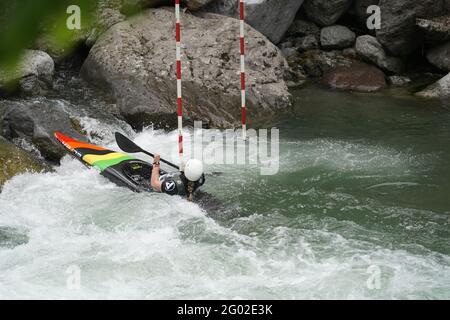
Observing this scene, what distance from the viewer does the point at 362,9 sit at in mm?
11844

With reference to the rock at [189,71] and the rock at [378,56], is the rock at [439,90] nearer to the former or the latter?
the rock at [378,56]

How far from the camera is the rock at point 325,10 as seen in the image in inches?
468

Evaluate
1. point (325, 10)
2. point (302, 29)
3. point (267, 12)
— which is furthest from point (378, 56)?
point (267, 12)

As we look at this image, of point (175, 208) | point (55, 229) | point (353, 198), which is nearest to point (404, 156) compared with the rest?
point (353, 198)

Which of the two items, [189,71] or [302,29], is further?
[302,29]

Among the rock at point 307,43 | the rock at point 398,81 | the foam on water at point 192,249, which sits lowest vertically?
the foam on water at point 192,249

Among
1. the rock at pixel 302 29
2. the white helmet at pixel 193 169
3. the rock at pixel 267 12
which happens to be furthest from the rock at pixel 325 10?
the white helmet at pixel 193 169

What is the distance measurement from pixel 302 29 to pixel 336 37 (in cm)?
78

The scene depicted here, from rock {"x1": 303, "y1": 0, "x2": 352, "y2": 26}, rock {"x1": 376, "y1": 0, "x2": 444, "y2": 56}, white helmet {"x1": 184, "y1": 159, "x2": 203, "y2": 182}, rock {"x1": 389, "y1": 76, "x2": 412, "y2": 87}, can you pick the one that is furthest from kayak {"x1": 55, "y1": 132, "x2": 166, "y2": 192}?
rock {"x1": 303, "y1": 0, "x2": 352, "y2": 26}

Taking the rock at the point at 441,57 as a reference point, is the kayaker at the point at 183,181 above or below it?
below

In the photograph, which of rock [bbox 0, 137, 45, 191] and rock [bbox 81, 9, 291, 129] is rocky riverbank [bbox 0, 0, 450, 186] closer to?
rock [bbox 81, 9, 291, 129]

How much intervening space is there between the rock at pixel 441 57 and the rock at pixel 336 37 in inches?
60.1

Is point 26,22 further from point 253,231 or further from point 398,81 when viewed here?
point 398,81
